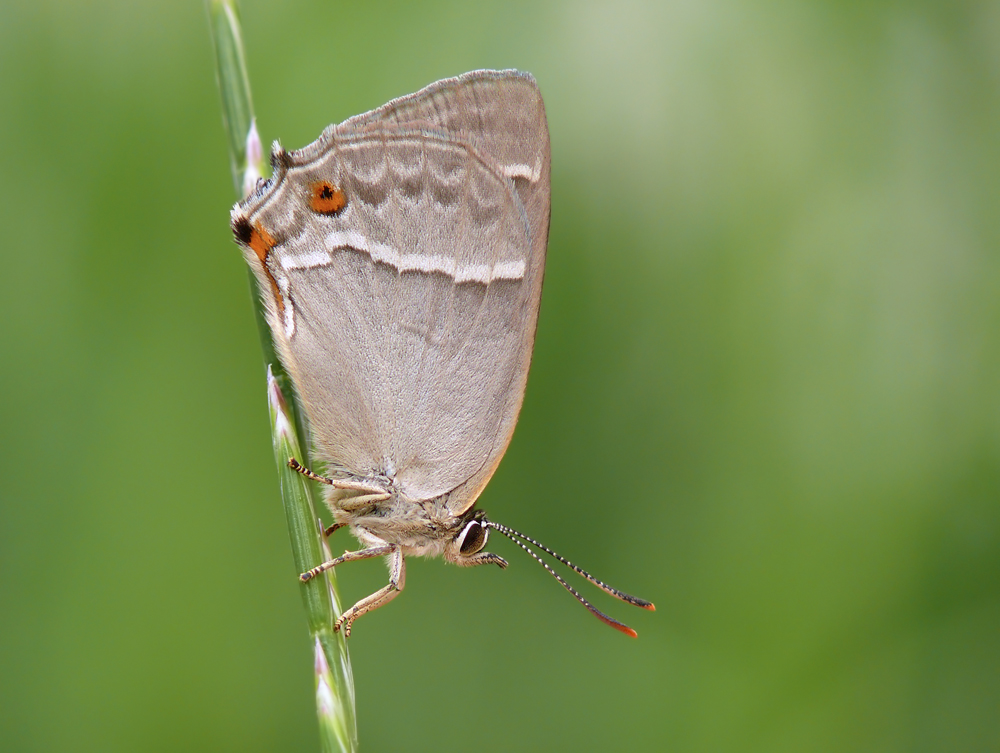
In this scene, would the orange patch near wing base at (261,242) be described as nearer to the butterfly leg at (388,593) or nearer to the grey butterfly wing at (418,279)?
→ the grey butterfly wing at (418,279)

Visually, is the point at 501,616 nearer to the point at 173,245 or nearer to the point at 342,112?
the point at 173,245

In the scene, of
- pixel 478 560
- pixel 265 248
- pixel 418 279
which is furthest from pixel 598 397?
pixel 265 248

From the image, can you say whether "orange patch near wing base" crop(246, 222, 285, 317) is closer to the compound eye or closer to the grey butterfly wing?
the grey butterfly wing

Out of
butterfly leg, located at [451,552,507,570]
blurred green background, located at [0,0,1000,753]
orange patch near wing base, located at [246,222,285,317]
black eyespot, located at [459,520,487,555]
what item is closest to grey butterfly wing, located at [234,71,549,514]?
orange patch near wing base, located at [246,222,285,317]

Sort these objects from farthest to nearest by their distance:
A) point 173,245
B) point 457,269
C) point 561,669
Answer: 1. point 561,669
2. point 173,245
3. point 457,269

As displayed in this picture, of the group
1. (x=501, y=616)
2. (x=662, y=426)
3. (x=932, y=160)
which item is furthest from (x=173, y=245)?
(x=932, y=160)

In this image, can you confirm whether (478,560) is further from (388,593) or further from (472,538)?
(388,593)
